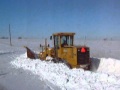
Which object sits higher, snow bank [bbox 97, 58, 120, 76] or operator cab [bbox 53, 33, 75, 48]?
operator cab [bbox 53, 33, 75, 48]

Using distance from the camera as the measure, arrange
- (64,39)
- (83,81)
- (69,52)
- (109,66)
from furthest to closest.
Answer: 1. (109,66)
2. (64,39)
3. (69,52)
4. (83,81)

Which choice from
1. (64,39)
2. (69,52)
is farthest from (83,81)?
(64,39)

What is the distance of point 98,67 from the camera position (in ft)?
52.6

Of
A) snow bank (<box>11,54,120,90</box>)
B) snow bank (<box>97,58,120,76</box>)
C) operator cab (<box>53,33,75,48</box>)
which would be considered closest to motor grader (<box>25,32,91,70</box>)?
operator cab (<box>53,33,75,48</box>)

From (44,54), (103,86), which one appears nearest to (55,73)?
(103,86)

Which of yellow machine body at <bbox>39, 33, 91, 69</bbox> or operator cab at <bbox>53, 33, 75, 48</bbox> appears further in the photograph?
operator cab at <bbox>53, 33, 75, 48</bbox>

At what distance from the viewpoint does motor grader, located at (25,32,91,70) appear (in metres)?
13.9

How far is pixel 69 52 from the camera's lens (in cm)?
1425

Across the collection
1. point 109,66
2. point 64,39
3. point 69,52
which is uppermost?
point 64,39

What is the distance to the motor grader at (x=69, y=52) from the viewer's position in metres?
13.9

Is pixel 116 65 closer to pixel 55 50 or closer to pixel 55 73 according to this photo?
pixel 55 50

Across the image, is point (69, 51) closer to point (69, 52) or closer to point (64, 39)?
point (69, 52)

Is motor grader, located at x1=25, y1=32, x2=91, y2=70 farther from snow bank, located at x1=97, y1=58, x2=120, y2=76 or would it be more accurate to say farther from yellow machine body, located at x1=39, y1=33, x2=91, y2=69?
snow bank, located at x1=97, y1=58, x2=120, y2=76

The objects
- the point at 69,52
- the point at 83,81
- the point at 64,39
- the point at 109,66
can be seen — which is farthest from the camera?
the point at 109,66
